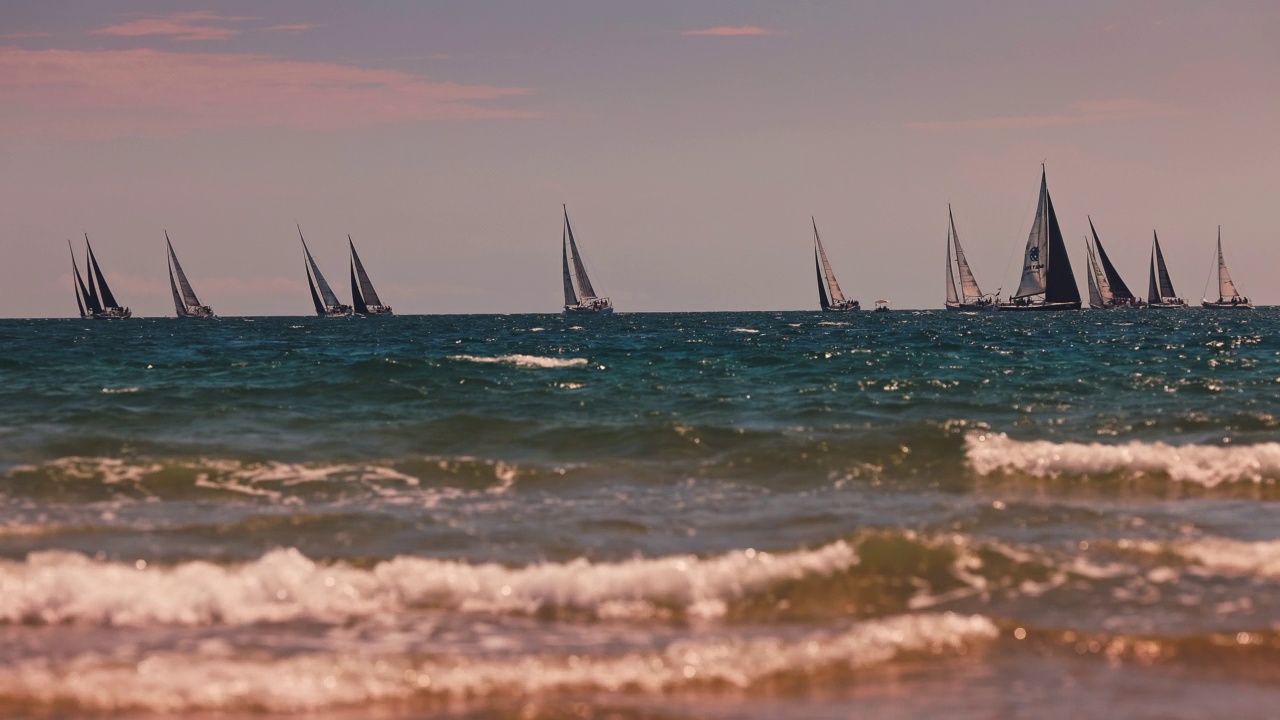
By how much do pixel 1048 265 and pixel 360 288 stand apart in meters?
86.8

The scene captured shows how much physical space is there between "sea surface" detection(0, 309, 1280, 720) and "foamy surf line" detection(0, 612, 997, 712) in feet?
0.10

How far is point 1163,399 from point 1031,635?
16.9m

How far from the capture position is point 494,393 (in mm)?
25172

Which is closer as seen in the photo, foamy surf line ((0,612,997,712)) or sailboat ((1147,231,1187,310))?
foamy surf line ((0,612,997,712))

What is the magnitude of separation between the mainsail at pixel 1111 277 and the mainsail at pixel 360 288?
91387 millimetres

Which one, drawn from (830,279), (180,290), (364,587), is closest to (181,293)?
(180,290)

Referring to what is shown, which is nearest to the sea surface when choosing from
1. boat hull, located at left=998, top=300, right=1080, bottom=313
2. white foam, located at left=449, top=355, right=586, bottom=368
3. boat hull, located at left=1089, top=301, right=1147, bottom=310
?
white foam, located at left=449, top=355, right=586, bottom=368

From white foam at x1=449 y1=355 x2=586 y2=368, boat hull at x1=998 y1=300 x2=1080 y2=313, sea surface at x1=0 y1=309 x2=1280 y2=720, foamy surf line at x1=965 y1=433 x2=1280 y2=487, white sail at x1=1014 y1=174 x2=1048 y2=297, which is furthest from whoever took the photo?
boat hull at x1=998 y1=300 x2=1080 y2=313

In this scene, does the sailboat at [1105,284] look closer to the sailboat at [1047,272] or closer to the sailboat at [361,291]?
the sailboat at [1047,272]

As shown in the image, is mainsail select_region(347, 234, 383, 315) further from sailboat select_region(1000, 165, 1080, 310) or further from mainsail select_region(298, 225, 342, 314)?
sailboat select_region(1000, 165, 1080, 310)

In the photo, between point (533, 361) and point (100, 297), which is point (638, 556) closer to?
point (533, 361)

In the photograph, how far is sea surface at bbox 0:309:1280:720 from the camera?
26.6 feet

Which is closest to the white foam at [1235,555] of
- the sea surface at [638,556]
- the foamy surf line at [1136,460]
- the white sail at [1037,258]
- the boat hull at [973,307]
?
the sea surface at [638,556]

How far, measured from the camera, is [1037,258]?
392ft
